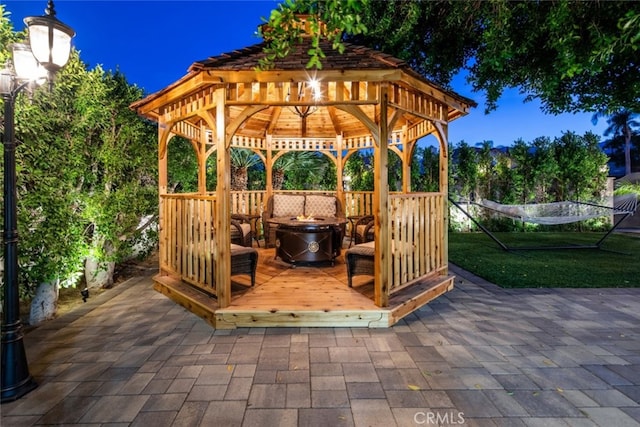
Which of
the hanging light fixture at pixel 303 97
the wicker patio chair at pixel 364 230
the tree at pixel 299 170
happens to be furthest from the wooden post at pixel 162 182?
the tree at pixel 299 170

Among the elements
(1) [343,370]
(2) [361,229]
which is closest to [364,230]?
(2) [361,229]

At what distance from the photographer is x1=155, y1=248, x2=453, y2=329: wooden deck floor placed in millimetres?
3496

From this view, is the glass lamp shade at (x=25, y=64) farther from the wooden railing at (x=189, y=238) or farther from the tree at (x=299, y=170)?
the tree at (x=299, y=170)

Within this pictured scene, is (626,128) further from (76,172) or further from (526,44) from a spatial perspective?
(76,172)

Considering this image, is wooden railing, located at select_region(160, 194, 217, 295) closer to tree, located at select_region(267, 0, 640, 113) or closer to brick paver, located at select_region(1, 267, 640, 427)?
brick paver, located at select_region(1, 267, 640, 427)

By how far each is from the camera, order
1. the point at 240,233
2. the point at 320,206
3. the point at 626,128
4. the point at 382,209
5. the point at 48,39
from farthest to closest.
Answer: the point at 626,128 < the point at 320,206 < the point at 240,233 < the point at 382,209 < the point at 48,39

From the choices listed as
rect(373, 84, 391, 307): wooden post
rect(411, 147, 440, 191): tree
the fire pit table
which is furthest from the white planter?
rect(411, 147, 440, 191): tree

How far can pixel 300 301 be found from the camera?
379 centimetres

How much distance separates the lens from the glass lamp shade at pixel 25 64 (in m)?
2.30

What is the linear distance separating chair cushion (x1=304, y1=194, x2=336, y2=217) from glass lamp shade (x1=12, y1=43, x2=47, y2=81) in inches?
212

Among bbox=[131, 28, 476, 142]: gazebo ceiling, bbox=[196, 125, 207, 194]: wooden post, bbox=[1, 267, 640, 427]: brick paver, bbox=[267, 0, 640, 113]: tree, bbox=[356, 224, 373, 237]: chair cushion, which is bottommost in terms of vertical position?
bbox=[1, 267, 640, 427]: brick paver

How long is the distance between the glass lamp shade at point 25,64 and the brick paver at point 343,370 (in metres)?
2.35

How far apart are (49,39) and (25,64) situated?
0.28m

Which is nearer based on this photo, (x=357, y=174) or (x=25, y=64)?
(x=25, y=64)
